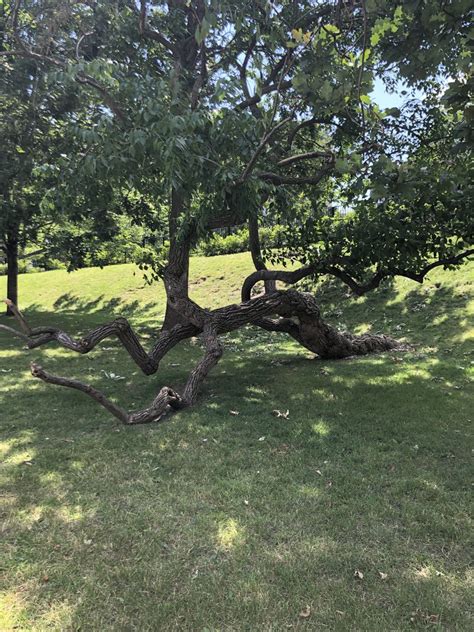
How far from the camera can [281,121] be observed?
426 cm

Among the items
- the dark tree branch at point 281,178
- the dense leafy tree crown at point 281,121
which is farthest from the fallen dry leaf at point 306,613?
the dark tree branch at point 281,178

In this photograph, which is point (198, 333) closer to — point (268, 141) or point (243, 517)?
point (268, 141)

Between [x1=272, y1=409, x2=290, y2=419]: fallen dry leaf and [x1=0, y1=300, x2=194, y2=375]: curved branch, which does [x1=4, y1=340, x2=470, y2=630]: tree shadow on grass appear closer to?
[x1=272, y1=409, x2=290, y2=419]: fallen dry leaf

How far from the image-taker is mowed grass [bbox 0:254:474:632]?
230 cm

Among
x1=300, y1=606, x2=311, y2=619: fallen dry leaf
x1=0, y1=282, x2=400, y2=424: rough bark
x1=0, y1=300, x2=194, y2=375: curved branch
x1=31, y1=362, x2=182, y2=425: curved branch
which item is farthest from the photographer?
x1=0, y1=300, x2=194, y2=375: curved branch

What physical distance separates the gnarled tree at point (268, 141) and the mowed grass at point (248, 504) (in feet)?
2.56

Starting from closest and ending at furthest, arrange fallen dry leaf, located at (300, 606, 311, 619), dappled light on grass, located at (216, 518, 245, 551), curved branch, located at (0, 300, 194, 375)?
fallen dry leaf, located at (300, 606, 311, 619) < dappled light on grass, located at (216, 518, 245, 551) < curved branch, located at (0, 300, 194, 375)

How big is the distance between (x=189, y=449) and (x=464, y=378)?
429 centimetres

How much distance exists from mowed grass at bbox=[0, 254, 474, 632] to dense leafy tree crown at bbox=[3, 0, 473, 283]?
2253 mm

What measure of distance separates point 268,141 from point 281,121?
89cm

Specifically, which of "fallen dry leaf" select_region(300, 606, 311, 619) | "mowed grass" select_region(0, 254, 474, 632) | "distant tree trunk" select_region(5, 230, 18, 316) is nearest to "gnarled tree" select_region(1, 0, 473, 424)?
"mowed grass" select_region(0, 254, 474, 632)

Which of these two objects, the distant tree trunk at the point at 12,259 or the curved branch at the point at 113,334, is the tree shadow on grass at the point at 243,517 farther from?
the distant tree trunk at the point at 12,259

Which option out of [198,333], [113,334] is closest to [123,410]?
[113,334]

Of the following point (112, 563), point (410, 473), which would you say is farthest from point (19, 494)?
point (410, 473)
